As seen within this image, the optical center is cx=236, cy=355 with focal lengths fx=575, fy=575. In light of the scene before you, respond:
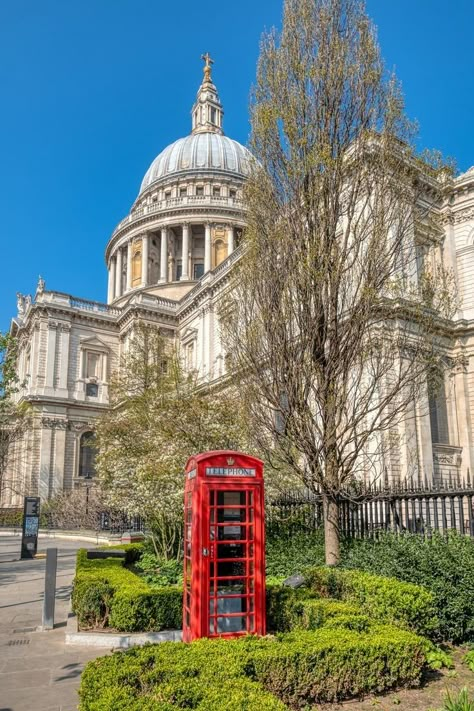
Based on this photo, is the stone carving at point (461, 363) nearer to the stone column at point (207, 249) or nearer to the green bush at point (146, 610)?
the green bush at point (146, 610)

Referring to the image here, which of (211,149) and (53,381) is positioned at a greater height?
(211,149)

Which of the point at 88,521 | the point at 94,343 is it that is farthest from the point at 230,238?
the point at 88,521

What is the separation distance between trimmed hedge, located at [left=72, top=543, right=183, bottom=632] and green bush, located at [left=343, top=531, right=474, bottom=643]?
3.24 meters

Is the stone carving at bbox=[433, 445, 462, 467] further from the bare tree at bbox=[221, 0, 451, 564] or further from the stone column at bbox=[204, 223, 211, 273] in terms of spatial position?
the stone column at bbox=[204, 223, 211, 273]

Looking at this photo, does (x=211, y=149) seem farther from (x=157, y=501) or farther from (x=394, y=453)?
(x=157, y=501)

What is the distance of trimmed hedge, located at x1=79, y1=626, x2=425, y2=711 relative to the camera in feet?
14.3

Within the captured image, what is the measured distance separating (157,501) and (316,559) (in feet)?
14.7

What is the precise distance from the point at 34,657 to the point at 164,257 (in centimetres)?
5214

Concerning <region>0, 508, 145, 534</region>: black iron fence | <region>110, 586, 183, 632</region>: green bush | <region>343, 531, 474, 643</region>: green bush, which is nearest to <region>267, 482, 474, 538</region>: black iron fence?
<region>343, 531, 474, 643</region>: green bush

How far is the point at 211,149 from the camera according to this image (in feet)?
223

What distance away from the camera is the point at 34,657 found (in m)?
7.59

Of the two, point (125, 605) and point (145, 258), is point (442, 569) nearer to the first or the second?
point (125, 605)

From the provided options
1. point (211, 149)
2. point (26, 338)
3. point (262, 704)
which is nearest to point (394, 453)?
point (262, 704)

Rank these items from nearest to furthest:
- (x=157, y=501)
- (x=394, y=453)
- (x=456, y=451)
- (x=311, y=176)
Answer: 1. (x=311, y=176)
2. (x=157, y=501)
3. (x=394, y=453)
4. (x=456, y=451)
